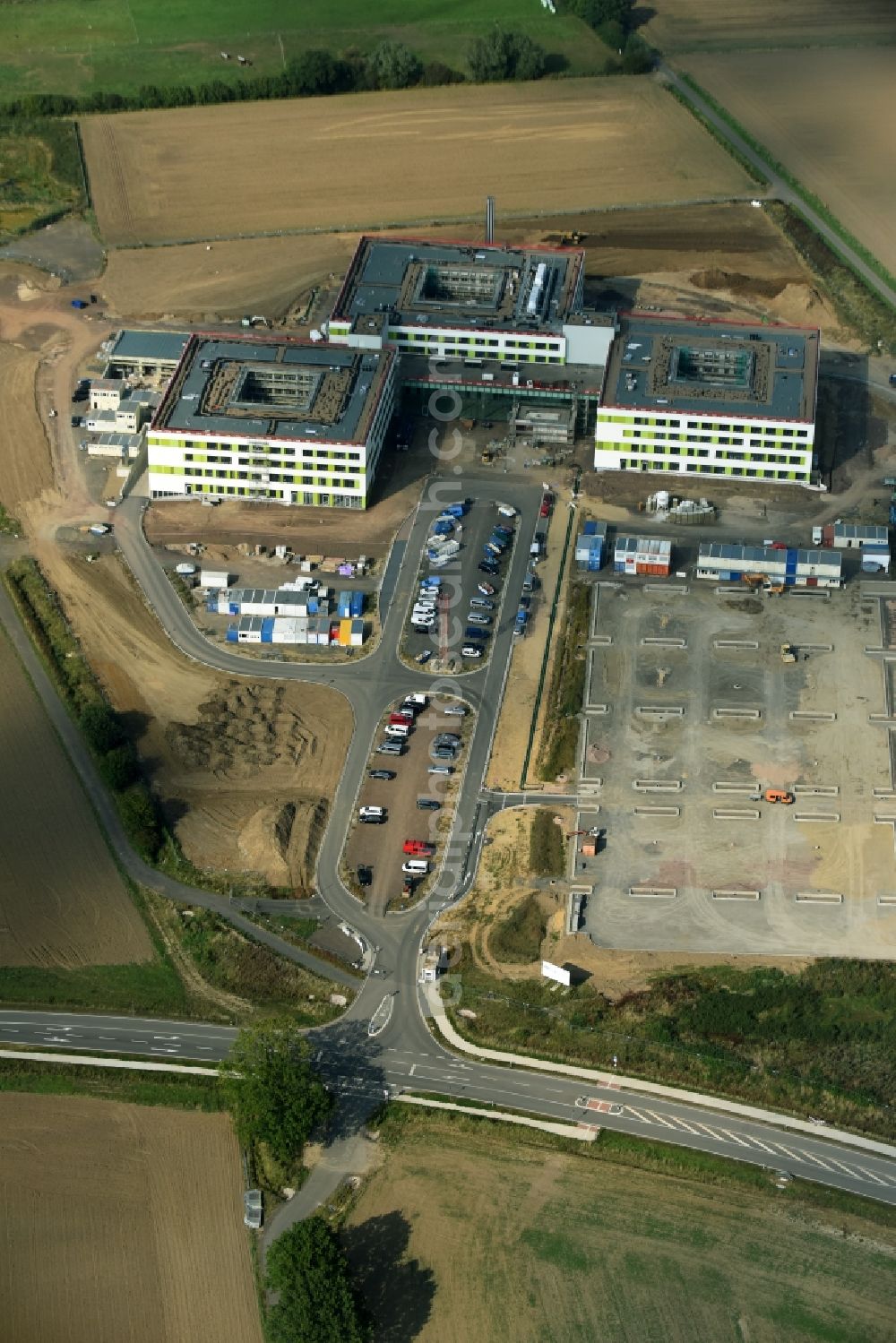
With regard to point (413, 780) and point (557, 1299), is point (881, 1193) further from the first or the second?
point (413, 780)

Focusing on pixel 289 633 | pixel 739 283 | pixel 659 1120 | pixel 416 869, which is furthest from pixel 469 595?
pixel 739 283

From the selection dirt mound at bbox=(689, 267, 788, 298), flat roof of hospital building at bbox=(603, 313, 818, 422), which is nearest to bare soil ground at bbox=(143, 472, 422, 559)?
flat roof of hospital building at bbox=(603, 313, 818, 422)

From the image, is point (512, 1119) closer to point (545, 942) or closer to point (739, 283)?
point (545, 942)

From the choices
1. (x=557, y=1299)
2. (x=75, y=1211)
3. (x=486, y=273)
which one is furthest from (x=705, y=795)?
(x=486, y=273)

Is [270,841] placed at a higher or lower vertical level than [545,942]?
higher

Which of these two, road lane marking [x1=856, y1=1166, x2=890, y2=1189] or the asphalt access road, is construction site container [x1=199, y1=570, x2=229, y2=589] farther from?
road lane marking [x1=856, y1=1166, x2=890, y2=1189]
